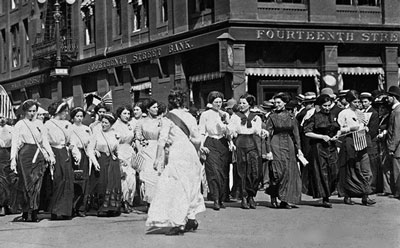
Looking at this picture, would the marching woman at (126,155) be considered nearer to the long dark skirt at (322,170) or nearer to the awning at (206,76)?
the long dark skirt at (322,170)

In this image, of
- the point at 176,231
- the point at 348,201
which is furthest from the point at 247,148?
A: the point at 176,231

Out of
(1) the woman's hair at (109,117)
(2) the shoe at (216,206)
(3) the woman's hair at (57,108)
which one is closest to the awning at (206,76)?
(1) the woman's hair at (109,117)

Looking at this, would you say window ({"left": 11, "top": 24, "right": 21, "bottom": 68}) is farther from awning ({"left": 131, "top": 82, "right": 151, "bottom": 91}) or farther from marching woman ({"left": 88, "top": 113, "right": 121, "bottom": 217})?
marching woman ({"left": 88, "top": 113, "right": 121, "bottom": 217})

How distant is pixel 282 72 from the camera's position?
23.2 m

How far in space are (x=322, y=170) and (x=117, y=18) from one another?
63.5 feet

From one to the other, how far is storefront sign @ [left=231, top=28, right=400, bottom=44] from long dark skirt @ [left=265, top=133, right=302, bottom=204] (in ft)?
33.3

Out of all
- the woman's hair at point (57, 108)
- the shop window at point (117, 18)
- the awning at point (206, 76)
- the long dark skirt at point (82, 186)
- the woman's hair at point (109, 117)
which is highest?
the shop window at point (117, 18)

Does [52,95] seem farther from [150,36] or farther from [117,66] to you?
[150,36]

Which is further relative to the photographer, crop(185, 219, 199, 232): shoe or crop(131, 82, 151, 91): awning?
crop(131, 82, 151, 91): awning

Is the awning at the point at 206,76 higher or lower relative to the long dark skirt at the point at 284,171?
higher

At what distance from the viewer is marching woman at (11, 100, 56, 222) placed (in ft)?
38.3

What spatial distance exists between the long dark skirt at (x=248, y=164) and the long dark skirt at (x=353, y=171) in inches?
58.9

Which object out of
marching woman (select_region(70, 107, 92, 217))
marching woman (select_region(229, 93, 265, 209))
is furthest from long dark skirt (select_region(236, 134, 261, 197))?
marching woman (select_region(70, 107, 92, 217))

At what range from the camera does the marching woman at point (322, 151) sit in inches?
497
